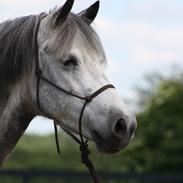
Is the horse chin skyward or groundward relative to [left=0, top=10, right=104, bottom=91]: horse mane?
groundward

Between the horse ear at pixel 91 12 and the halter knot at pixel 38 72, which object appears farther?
the horse ear at pixel 91 12

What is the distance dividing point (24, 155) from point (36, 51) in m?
17.4

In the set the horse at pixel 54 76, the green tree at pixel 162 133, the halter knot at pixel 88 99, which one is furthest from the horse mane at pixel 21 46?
the green tree at pixel 162 133

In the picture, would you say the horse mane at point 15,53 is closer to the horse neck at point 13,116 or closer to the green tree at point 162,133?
the horse neck at point 13,116

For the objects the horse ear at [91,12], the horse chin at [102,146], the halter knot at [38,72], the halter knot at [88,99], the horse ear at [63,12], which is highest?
the horse ear at [63,12]

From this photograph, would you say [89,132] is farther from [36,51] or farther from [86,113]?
[36,51]

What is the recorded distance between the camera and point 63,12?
157 inches

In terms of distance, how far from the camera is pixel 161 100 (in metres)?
16.7

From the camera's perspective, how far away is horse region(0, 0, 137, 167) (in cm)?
380

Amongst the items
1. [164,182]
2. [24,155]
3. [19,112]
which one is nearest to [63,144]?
[24,155]

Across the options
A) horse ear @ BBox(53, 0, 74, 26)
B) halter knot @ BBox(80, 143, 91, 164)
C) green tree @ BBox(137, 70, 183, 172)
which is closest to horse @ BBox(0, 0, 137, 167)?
horse ear @ BBox(53, 0, 74, 26)

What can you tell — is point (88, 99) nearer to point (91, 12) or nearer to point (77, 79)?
point (77, 79)

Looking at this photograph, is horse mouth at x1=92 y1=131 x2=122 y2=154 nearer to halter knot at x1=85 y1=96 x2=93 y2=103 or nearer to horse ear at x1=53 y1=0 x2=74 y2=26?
halter knot at x1=85 y1=96 x2=93 y2=103

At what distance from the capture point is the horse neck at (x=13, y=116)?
3.99 meters
